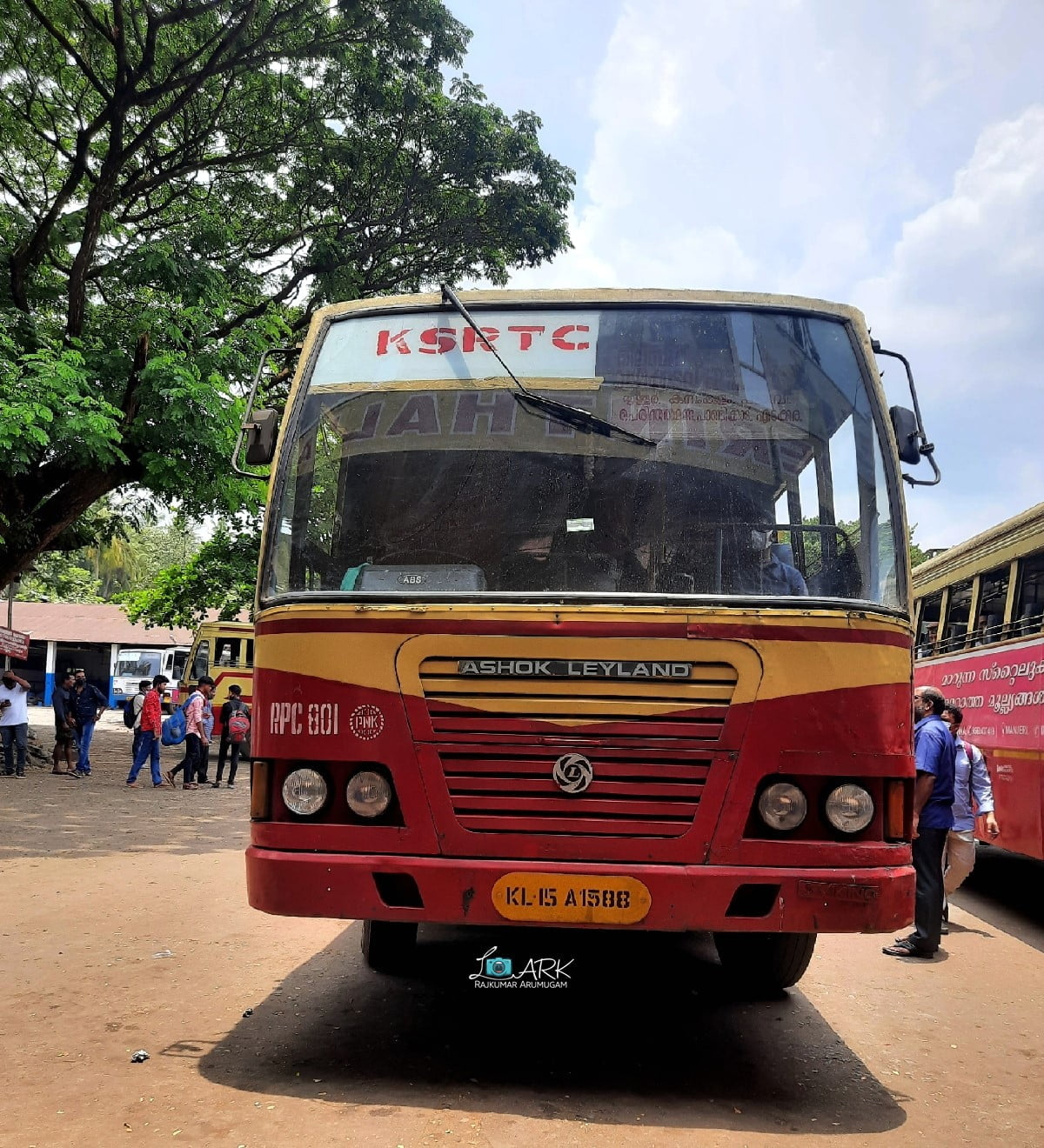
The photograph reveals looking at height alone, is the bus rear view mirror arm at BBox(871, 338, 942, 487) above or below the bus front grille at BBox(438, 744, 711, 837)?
above

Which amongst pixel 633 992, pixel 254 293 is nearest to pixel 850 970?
pixel 633 992

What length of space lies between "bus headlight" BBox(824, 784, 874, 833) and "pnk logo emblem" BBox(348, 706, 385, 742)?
157cm

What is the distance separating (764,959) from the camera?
19.0 feet

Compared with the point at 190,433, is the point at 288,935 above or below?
below

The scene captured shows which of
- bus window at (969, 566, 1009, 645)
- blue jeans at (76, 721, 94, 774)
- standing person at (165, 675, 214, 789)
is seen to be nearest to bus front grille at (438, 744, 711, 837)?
bus window at (969, 566, 1009, 645)

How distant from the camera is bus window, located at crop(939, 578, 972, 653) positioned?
33.7 feet

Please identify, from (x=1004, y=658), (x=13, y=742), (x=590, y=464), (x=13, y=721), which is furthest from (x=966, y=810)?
(x=13, y=742)

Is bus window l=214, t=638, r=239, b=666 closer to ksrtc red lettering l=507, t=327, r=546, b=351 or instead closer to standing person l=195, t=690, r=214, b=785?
standing person l=195, t=690, r=214, b=785

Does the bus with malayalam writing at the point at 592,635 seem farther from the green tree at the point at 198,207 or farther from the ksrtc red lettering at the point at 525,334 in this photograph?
the green tree at the point at 198,207

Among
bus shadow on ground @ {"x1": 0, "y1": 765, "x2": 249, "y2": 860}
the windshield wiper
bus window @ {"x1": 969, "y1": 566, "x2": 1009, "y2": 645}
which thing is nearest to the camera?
the windshield wiper

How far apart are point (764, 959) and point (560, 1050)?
1.37 metres

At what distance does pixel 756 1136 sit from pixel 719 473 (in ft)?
7.61

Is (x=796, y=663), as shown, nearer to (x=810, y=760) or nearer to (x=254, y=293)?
(x=810, y=760)

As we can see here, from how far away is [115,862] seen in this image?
10312mm
